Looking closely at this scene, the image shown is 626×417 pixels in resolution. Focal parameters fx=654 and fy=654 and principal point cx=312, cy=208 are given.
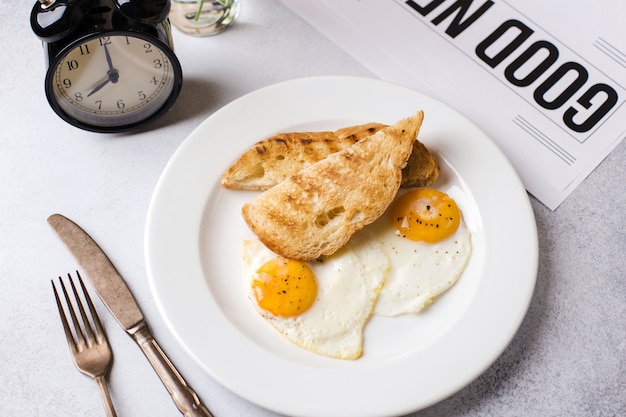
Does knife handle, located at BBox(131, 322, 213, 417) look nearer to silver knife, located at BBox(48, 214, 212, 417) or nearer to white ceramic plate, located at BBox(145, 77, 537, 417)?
silver knife, located at BBox(48, 214, 212, 417)

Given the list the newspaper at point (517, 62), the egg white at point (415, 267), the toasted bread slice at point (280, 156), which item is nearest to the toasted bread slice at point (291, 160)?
the toasted bread slice at point (280, 156)

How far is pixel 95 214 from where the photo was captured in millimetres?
2197

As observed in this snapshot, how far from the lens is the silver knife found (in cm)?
193

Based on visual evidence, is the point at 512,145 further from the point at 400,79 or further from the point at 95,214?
the point at 95,214

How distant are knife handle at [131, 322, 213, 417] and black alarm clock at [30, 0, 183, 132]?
2.36 feet

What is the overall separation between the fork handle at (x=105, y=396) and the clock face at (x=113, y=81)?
825 millimetres

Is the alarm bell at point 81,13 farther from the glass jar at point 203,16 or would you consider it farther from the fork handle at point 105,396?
the fork handle at point 105,396

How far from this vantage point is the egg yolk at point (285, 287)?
1941 millimetres

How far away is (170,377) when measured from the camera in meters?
1.94

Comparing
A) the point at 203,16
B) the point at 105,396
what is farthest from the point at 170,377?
the point at 203,16

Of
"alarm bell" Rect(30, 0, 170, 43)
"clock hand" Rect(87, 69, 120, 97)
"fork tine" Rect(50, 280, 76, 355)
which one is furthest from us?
"clock hand" Rect(87, 69, 120, 97)

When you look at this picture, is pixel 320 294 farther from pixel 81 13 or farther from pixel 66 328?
pixel 81 13

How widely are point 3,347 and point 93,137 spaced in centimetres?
76

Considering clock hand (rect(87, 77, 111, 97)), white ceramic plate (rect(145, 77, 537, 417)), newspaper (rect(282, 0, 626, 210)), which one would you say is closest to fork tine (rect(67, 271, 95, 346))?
white ceramic plate (rect(145, 77, 537, 417))
